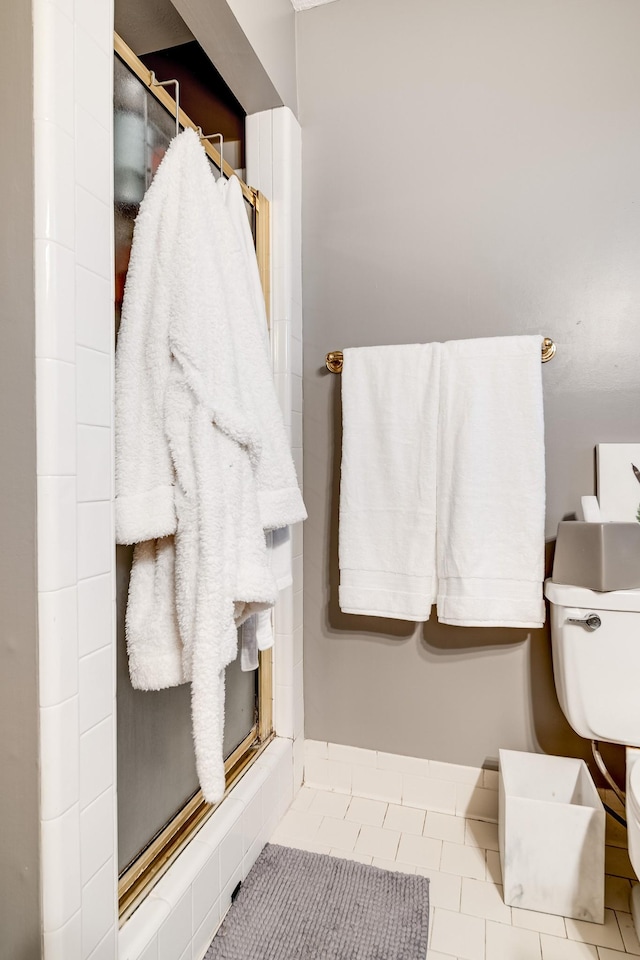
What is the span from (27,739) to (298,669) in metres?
0.97

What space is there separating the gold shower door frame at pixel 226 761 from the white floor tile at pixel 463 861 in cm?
50

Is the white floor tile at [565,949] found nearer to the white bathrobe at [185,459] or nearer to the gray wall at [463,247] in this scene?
the gray wall at [463,247]

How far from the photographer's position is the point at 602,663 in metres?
1.25

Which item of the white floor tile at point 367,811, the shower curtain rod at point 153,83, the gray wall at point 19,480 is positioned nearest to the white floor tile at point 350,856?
the white floor tile at point 367,811

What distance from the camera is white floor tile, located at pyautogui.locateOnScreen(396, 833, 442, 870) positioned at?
4.34 ft

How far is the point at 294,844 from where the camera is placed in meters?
1.38

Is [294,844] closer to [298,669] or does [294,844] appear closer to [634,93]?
[298,669]

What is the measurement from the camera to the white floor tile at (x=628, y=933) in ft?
3.61

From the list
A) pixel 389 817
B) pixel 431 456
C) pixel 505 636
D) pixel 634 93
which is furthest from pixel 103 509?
pixel 634 93

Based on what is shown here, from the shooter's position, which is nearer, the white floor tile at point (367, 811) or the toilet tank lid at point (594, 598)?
the toilet tank lid at point (594, 598)

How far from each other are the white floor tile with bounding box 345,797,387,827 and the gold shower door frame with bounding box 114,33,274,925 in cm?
29

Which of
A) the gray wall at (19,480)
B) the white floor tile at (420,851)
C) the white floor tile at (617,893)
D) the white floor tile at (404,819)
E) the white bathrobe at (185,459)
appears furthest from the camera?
the white floor tile at (404,819)

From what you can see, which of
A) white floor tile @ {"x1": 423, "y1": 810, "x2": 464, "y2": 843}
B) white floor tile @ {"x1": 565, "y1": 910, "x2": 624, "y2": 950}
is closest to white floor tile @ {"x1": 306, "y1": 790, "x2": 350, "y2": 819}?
white floor tile @ {"x1": 423, "y1": 810, "x2": 464, "y2": 843}

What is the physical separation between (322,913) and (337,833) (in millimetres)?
258
